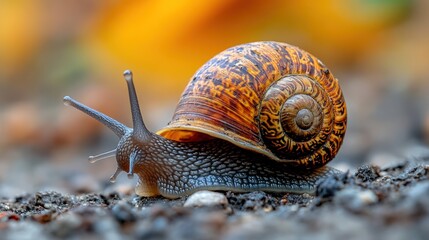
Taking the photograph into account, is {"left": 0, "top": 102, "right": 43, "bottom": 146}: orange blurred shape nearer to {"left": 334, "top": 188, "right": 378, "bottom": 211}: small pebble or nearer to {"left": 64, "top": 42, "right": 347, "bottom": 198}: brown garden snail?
{"left": 64, "top": 42, "right": 347, "bottom": 198}: brown garden snail

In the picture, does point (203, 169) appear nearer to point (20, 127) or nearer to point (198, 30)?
point (20, 127)

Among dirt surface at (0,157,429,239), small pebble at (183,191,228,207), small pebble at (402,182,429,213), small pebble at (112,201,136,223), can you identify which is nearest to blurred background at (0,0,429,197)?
small pebble at (183,191,228,207)

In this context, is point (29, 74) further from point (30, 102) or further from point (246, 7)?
point (246, 7)

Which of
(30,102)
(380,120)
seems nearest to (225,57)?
(380,120)

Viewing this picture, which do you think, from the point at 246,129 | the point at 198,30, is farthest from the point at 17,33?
the point at 246,129

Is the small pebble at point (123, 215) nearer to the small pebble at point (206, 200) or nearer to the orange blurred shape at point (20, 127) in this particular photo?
the small pebble at point (206, 200)
